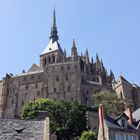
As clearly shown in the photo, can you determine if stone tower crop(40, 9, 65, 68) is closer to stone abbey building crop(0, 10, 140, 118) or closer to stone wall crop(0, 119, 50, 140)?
stone abbey building crop(0, 10, 140, 118)

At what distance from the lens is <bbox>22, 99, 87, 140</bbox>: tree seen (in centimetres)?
Answer: 4738

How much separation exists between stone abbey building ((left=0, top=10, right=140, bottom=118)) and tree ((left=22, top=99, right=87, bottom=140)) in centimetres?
3525

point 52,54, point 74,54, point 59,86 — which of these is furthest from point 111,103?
point 52,54

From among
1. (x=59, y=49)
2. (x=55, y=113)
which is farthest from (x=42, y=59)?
(x=55, y=113)

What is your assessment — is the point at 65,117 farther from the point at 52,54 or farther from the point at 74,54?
the point at 52,54

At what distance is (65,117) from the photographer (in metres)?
51.5

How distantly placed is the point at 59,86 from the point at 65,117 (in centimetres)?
4401

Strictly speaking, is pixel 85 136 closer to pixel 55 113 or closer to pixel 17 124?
pixel 55 113

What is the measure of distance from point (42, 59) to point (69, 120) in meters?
69.3

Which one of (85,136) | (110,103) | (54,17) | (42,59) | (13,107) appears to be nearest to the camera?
(85,136)

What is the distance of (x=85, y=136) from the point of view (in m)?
39.8

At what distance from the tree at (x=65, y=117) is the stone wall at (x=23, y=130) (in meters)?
30.7

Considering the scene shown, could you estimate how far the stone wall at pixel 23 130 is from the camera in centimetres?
1277

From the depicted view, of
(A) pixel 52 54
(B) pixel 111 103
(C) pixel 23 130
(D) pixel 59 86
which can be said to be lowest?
(C) pixel 23 130
